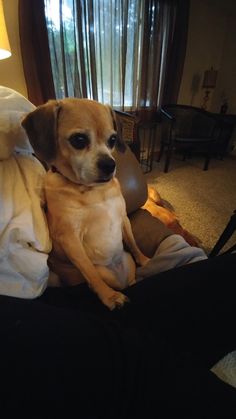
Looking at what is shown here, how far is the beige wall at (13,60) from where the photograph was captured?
6.79 feet

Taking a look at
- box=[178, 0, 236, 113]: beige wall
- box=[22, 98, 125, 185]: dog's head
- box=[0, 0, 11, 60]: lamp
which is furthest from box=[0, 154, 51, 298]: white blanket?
box=[178, 0, 236, 113]: beige wall

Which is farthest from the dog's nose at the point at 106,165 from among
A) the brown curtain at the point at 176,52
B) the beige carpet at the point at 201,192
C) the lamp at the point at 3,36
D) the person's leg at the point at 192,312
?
the brown curtain at the point at 176,52

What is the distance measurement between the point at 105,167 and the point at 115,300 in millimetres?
409

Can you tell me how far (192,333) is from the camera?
60 centimetres

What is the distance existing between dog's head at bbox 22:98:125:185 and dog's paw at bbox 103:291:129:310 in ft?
1.18

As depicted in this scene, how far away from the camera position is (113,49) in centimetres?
282

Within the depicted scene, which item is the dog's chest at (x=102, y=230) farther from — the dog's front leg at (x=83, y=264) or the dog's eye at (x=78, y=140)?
the dog's eye at (x=78, y=140)

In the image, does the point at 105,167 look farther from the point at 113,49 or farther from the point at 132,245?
the point at 113,49

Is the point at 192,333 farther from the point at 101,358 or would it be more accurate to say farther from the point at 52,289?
the point at 52,289

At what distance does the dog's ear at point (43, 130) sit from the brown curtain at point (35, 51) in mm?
1981

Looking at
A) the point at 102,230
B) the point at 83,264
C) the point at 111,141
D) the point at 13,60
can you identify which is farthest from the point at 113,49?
the point at 83,264

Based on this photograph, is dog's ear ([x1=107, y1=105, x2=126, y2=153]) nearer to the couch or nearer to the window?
the couch

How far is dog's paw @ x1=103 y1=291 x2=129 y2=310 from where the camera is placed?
2.19 feet

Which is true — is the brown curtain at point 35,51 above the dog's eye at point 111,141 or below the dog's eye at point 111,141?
above
